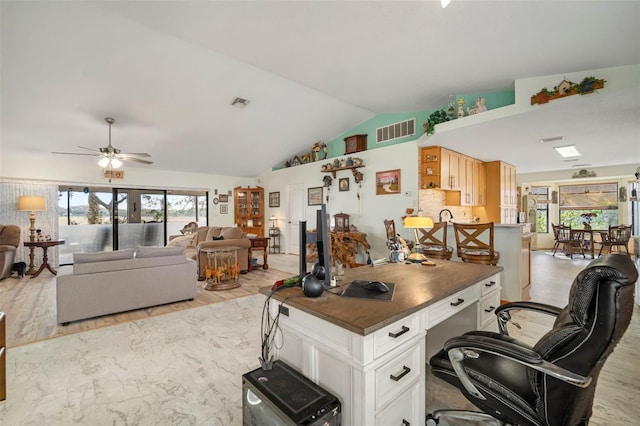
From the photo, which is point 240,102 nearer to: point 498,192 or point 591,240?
point 498,192

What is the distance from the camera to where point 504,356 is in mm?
1122

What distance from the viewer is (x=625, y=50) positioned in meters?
2.53

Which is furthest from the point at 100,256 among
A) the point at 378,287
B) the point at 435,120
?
the point at 435,120

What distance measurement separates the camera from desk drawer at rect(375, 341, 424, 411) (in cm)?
117

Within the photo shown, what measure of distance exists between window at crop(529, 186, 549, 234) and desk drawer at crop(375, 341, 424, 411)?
10.4 m

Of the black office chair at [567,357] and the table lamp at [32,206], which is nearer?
the black office chair at [567,357]

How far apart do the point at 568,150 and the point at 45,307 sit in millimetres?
8845

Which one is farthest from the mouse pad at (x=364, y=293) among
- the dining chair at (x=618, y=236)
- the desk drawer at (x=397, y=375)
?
the dining chair at (x=618, y=236)

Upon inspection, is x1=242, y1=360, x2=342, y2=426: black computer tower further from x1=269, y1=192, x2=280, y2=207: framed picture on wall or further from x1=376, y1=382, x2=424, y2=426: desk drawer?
x1=269, y1=192, x2=280, y2=207: framed picture on wall

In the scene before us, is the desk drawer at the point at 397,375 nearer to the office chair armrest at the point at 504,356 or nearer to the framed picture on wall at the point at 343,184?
the office chair armrest at the point at 504,356

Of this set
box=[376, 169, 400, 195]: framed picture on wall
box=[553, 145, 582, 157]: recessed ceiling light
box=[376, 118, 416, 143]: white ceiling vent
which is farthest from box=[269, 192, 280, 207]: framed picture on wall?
box=[553, 145, 582, 157]: recessed ceiling light

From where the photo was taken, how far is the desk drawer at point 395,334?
1.16 metres

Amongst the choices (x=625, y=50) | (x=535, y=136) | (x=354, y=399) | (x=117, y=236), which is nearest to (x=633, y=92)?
(x=625, y=50)

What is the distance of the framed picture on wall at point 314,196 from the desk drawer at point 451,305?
557 cm
